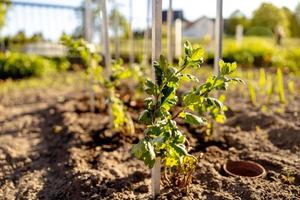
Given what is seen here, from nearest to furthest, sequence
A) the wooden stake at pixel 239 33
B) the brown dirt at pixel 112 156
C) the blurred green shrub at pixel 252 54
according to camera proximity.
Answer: the brown dirt at pixel 112 156 < the blurred green shrub at pixel 252 54 < the wooden stake at pixel 239 33

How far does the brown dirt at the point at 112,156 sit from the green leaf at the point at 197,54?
0.82 metres

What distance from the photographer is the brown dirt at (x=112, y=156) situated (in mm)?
2260

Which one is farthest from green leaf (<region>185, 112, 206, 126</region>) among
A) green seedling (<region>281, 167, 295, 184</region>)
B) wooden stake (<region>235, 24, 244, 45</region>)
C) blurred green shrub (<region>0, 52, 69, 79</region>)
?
wooden stake (<region>235, 24, 244, 45</region>)

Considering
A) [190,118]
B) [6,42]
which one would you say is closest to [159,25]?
[190,118]

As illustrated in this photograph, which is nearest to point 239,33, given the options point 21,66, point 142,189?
point 21,66

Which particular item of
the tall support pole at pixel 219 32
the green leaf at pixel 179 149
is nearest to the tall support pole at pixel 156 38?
the green leaf at pixel 179 149

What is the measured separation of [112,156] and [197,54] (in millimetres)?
1326

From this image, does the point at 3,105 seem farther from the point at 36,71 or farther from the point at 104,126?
the point at 36,71

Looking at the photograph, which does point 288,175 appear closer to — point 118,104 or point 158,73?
point 158,73

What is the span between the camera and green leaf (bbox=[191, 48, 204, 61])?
1.84 m

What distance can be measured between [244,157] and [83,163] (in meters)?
1.21

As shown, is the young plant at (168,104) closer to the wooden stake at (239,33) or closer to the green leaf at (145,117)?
the green leaf at (145,117)

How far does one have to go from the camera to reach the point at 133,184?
7.84ft

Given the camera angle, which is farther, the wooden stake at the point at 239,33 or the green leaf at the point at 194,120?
the wooden stake at the point at 239,33
